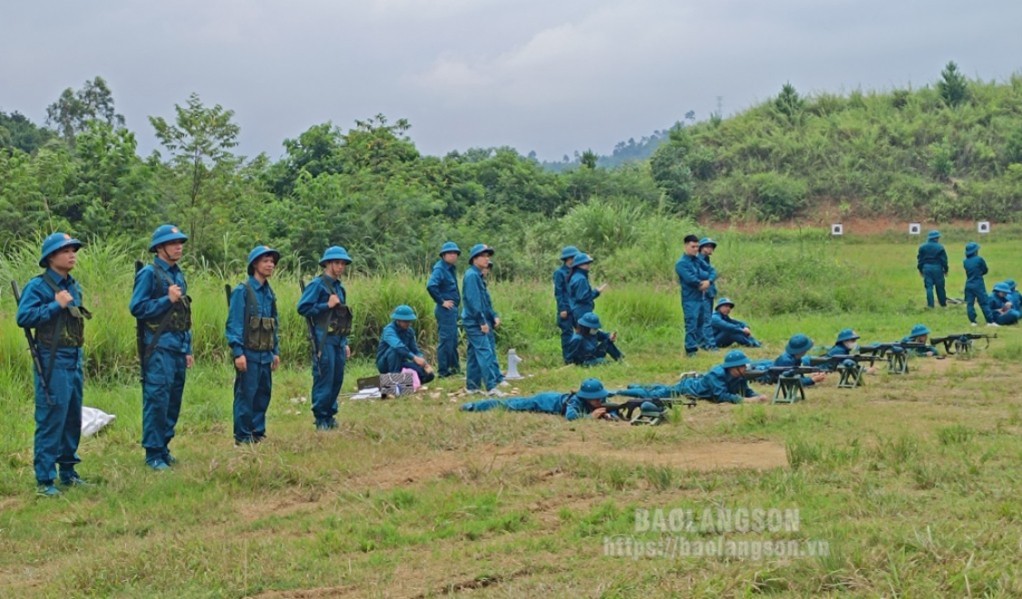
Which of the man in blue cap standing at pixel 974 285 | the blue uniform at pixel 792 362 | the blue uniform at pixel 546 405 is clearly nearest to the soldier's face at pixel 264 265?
the blue uniform at pixel 546 405

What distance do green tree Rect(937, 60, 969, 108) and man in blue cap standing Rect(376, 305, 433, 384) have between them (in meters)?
37.2

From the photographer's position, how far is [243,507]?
22.8 feet

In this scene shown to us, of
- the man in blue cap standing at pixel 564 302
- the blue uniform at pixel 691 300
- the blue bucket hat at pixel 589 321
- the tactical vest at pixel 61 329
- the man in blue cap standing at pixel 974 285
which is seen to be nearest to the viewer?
the tactical vest at pixel 61 329

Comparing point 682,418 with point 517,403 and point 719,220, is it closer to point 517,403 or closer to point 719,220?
point 517,403

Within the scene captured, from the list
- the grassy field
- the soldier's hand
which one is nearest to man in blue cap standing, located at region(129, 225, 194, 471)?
the grassy field

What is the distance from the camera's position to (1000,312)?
58.5 feet

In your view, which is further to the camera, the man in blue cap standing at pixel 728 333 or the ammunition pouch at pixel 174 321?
the man in blue cap standing at pixel 728 333

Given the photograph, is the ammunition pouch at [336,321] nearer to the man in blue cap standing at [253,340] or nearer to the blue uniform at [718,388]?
the man in blue cap standing at [253,340]

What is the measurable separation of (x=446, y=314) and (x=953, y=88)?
3701 cm

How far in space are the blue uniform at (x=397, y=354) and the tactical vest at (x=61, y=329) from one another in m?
5.12

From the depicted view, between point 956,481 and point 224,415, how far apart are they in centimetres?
737

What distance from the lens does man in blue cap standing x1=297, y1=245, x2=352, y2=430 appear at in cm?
935

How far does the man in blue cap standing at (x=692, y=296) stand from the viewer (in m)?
14.8

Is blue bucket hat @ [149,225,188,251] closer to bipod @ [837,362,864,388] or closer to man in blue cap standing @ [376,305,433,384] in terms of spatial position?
man in blue cap standing @ [376,305,433,384]
